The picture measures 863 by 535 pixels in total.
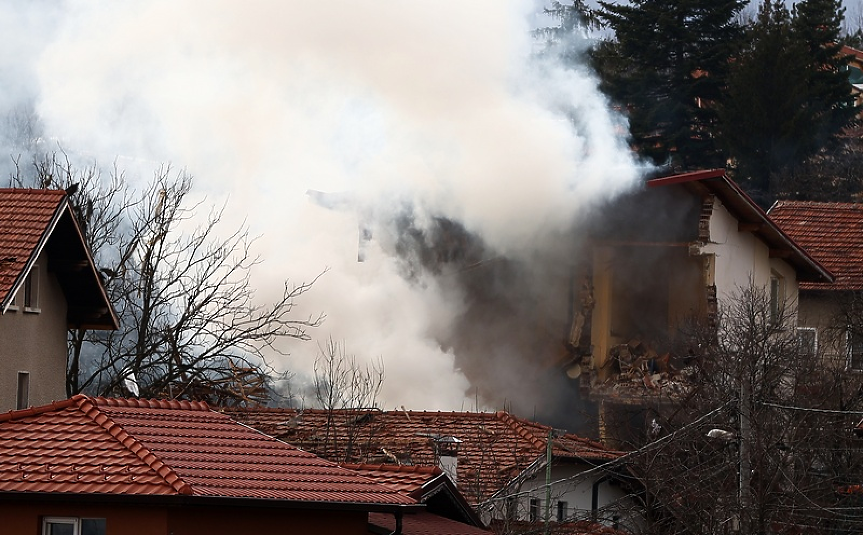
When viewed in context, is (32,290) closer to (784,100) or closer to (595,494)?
(595,494)

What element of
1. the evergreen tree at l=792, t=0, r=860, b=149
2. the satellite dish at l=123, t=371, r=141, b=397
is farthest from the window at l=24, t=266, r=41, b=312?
the evergreen tree at l=792, t=0, r=860, b=149

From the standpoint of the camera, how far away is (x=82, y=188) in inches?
1580

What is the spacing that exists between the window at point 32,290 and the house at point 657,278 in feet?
51.4

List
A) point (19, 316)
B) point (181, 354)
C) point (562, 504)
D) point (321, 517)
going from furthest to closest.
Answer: point (181, 354)
point (562, 504)
point (19, 316)
point (321, 517)

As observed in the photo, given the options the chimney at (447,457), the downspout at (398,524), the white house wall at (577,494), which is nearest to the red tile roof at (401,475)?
the downspout at (398,524)

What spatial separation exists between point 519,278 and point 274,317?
22.0 feet

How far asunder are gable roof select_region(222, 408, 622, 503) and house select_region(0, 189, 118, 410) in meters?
3.55

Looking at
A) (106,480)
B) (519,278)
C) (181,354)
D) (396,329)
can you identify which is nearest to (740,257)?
(519,278)

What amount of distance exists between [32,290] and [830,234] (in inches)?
936

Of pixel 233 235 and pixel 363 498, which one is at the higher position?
pixel 233 235

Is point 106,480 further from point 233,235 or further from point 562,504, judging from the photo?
point 233,235

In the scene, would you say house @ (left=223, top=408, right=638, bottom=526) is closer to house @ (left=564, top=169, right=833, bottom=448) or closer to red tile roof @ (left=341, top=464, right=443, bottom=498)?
red tile roof @ (left=341, top=464, right=443, bottom=498)

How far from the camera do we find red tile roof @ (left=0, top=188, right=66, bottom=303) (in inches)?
1028

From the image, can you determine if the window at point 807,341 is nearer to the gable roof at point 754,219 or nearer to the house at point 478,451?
the gable roof at point 754,219
